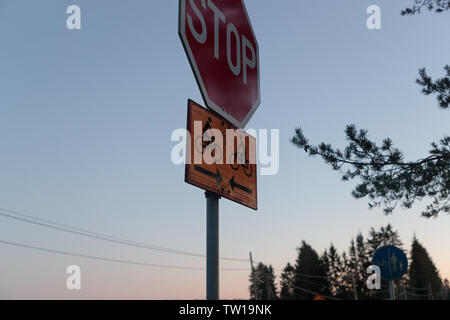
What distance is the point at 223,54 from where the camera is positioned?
9.37 feet

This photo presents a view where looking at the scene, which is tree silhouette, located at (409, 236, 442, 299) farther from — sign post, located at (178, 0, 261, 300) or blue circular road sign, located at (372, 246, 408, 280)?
sign post, located at (178, 0, 261, 300)

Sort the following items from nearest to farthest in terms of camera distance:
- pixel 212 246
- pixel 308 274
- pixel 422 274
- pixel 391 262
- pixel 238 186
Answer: pixel 212 246, pixel 238 186, pixel 391 262, pixel 308 274, pixel 422 274

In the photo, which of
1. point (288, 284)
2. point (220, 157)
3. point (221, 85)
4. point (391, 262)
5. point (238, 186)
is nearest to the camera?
point (220, 157)

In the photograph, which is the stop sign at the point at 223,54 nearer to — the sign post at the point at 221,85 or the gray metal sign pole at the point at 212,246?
the sign post at the point at 221,85

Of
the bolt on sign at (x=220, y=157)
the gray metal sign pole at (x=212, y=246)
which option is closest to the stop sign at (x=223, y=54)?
the bolt on sign at (x=220, y=157)

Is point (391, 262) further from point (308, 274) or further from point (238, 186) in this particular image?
point (308, 274)

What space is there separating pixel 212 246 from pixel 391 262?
7.00m

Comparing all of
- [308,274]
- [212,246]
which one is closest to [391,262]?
[212,246]

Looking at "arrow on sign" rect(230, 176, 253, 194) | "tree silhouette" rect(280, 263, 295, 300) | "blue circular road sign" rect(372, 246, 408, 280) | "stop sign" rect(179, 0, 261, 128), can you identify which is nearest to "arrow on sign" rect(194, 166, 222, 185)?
"arrow on sign" rect(230, 176, 253, 194)

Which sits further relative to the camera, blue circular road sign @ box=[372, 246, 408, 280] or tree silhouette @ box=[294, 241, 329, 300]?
tree silhouette @ box=[294, 241, 329, 300]

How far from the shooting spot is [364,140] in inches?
361

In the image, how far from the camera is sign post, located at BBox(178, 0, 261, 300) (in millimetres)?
2432
